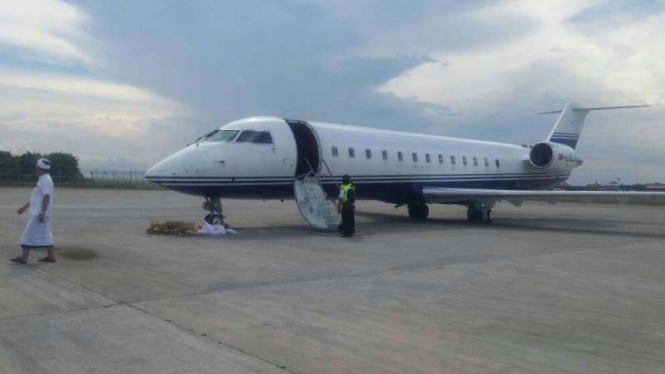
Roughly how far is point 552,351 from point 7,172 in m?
52.8

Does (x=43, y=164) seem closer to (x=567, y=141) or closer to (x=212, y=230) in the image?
(x=212, y=230)

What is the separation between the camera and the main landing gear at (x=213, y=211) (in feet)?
54.0

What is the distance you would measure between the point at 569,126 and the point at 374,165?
47.1 feet

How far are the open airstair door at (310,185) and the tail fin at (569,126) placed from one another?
15939 mm

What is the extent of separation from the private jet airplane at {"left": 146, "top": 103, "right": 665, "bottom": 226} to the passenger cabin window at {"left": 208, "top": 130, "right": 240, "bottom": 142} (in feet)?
0.09

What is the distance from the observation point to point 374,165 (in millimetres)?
21391

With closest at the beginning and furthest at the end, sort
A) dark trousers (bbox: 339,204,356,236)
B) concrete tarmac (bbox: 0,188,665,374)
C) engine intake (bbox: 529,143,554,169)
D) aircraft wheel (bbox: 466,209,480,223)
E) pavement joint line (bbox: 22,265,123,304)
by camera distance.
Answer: concrete tarmac (bbox: 0,188,665,374) → pavement joint line (bbox: 22,265,123,304) → dark trousers (bbox: 339,204,356,236) → aircraft wheel (bbox: 466,209,480,223) → engine intake (bbox: 529,143,554,169)

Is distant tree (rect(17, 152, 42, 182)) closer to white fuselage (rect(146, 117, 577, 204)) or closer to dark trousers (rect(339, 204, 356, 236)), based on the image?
white fuselage (rect(146, 117, 577, 204))

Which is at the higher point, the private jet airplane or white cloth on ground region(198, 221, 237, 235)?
the private jet airplane

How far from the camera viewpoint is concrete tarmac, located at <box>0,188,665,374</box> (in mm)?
5566

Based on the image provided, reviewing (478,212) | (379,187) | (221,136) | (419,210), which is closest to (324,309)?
(221,136)

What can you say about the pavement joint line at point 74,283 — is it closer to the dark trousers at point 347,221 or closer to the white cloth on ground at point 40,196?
the white cloth on ground at point 40,196

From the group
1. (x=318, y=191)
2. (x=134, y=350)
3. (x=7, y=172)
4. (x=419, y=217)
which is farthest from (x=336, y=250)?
(x=7, y=172)

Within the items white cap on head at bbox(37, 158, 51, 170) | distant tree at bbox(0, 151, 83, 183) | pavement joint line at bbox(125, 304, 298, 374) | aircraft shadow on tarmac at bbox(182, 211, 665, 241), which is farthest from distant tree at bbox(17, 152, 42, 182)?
pavement joint line at bbox(125, 304, 298, 374)
